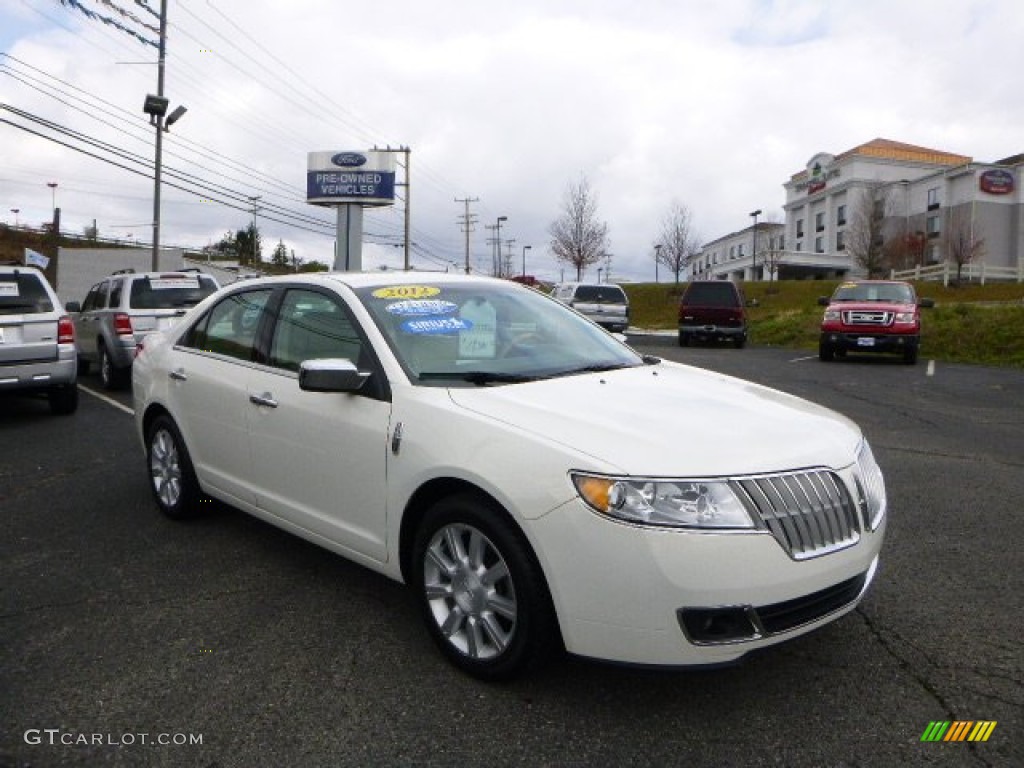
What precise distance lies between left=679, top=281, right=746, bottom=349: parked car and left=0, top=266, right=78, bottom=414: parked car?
53.9ft

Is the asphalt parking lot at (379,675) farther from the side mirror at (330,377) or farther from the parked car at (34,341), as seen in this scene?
the parked car at (34,341)

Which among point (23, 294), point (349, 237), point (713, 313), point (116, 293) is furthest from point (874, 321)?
point (349, 237)

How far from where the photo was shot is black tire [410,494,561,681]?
278 centimetres

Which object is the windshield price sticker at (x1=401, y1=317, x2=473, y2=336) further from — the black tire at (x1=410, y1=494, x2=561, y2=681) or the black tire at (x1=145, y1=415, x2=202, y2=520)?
the black tire at (x1=145, y1=415, x2=202, y2=520)

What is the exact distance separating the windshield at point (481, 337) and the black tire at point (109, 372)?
29.6 ft

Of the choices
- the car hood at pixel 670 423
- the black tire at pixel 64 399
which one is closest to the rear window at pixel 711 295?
the black tire at pixel 64 399

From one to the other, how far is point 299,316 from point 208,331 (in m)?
1.07

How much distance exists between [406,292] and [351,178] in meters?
46.5

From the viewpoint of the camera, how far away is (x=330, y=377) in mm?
3359

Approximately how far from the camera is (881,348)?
17.0 m

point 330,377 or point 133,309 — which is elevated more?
point 133,309

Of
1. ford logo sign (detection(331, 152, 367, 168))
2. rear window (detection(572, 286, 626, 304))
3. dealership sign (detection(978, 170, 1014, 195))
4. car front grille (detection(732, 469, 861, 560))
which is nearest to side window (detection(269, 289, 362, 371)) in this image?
car front grille (detection(732, 469, 861, 560))

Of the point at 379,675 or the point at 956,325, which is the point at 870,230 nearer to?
the point at 956,325

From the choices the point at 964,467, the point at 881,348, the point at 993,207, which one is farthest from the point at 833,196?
the point at 964,467
